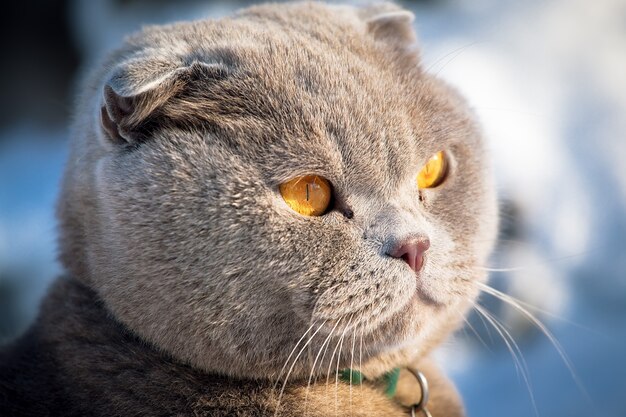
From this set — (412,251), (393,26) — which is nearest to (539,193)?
(393,26)

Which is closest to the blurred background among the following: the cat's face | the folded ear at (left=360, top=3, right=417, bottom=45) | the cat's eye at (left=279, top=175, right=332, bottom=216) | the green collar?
the folded ear at (left=360, top=3, right=417, bottom=45)

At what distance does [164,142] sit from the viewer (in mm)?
1364

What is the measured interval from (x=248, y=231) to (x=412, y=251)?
302 millimetres

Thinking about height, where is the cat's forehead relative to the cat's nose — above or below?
above

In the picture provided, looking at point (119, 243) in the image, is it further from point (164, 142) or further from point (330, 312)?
point (330, 312)

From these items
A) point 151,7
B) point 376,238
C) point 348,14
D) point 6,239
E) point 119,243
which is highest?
point 151,7

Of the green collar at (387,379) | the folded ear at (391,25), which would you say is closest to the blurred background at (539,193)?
the folded ear at (391,25)

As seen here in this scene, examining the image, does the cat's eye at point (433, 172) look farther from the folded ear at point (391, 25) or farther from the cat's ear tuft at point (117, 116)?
the cat's ear tuft at point (117, 116)

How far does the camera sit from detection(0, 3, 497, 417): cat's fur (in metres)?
1.28

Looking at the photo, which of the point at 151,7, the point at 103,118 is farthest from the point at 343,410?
the point at 151,7

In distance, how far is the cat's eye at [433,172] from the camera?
147 centimetres

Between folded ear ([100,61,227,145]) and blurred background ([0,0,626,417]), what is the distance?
1.16m

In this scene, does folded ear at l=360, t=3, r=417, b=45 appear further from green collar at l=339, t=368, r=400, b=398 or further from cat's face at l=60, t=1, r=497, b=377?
green collar at l=339, t=368, r=400, b=398

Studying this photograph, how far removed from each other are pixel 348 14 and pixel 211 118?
0.53 m
